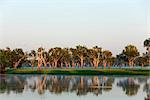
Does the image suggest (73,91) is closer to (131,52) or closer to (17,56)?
(17,56)

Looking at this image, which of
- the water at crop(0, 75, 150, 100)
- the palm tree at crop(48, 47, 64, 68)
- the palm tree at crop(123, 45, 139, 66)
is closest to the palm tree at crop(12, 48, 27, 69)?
the palm tree at crop(48, 47, 64, 68)

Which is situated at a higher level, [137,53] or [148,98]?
[137,53]

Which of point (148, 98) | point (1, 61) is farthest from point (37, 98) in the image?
point (1, 61)

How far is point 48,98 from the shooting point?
1888 centimetres

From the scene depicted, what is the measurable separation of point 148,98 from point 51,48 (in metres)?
89.4

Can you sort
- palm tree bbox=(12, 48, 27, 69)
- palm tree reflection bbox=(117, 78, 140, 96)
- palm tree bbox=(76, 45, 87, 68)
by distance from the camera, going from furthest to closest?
palm tree bbox=(76, 45, 87, 68) → palm tree bbox=(12, 48, 27, 69) → palm tree reflection bbox=(117, 78, 140, 96)

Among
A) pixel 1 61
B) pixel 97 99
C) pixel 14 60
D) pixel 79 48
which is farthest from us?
pixel 79 48

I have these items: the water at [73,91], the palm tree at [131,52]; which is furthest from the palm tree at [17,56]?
the water at [73,91]

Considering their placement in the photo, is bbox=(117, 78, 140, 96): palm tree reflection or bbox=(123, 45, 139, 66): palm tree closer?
bbox=(117, 78, 140, 96): palm tree reflection

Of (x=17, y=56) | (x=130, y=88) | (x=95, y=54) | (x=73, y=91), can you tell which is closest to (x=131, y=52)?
(x=95, y=54)

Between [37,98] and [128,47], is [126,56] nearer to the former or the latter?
[128,47]

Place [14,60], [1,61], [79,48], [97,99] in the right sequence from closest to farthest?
[97,99]
[1,61]
[14,60]
[79,48]

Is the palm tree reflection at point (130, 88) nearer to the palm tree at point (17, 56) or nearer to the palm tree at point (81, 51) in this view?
the palm tree at point (17, 56)

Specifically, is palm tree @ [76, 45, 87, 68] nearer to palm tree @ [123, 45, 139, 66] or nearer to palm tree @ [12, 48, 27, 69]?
palm tree @ [123, 45, 139, 66]
